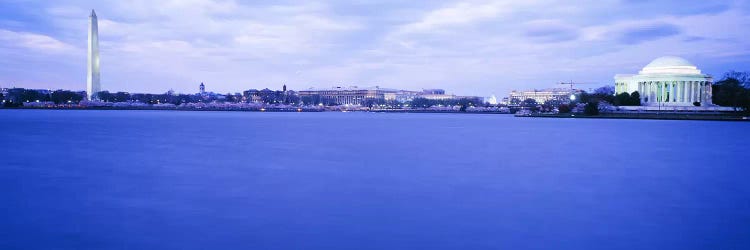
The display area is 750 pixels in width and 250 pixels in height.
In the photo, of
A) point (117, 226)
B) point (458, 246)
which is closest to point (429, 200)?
point (458, 246)

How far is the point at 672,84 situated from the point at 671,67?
312 centimetres

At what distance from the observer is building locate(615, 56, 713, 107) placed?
82.9m

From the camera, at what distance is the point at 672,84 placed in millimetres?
84375

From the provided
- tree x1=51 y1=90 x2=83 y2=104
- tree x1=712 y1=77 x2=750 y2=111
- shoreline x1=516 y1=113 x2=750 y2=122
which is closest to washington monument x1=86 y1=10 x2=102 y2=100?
tree x1=51 y1=90 x2=83 y2=104

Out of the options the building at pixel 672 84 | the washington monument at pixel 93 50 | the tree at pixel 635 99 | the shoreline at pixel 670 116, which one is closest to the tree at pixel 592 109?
the shoreline at pixel 670 116

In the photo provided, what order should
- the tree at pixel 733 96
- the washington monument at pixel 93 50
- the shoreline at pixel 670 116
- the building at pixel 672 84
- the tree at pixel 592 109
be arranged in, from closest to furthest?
the shoreline at pixel 670 116, the tree at pixel 733 96, the tree at pixel 592 109, the building at pixel 672 84, the washington monument at pixel 93 50

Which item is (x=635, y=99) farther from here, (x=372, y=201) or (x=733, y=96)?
(x=372, y=201)

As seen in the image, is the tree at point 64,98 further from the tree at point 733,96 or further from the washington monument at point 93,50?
the tree at point 733,96

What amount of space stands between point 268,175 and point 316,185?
8.32 ft

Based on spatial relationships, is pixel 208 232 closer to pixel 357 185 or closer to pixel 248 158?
pixel 357 185

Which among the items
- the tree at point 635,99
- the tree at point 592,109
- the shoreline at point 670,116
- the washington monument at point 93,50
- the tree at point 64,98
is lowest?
the shoreline at point 670,116

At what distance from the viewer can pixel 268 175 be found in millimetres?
16453

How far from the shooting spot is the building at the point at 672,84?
82938mm

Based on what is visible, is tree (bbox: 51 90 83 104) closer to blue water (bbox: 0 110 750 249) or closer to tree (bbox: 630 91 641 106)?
tree (bbox: 630 91 641 106)
